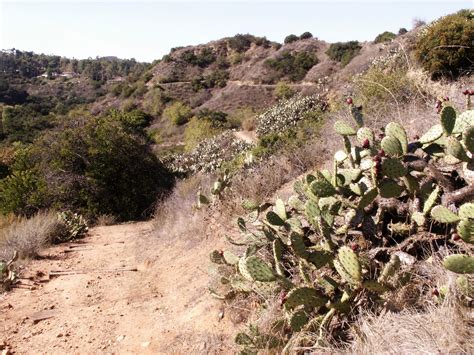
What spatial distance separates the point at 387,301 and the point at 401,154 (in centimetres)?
99

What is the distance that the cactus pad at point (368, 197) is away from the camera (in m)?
2.96

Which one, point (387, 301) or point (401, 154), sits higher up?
point (401, 154)

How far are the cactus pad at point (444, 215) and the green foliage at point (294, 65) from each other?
3235 centimetres

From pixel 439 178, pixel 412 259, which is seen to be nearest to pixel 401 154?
pixel 439 178

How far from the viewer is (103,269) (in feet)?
20.6

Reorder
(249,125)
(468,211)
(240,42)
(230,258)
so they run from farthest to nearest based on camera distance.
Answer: (240,42) → (249,125) → (230,258) → (468,211)

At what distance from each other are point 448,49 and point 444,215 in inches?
308

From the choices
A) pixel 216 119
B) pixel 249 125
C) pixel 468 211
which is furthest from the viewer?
pixel 216 119

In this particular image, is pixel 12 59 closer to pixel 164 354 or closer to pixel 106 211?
pixel 106 211

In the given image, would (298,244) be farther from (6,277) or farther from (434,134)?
(6,277)

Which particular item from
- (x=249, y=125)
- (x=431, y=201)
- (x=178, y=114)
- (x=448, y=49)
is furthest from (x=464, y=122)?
(x=178, y=114)

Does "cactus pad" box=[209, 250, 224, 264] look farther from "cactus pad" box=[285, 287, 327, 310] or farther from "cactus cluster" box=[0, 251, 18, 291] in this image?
"cactus cluster" box=[0, 251, 18, 291]

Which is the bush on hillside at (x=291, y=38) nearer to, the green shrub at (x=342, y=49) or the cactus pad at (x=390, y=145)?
the green shrub at (x=342, y=49)

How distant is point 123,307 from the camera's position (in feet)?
15.1
